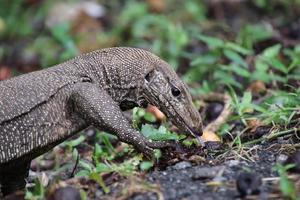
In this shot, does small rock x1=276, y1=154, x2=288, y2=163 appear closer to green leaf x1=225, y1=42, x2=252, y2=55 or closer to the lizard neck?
the lizard neck

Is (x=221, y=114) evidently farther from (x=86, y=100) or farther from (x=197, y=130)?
(x=86, y=100)

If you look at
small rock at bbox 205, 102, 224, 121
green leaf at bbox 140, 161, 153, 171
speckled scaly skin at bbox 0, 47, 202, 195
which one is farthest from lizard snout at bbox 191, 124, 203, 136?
small rock at bbox 205, 102, 224, 121

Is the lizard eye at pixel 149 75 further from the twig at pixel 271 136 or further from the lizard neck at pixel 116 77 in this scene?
the twig at pixel 271 136

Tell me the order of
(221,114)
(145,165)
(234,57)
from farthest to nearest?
(234,57), (221,114), (145,165)

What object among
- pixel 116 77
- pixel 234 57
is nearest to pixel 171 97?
pixel 116 77

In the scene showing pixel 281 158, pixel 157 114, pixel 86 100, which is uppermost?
pixel 86 100

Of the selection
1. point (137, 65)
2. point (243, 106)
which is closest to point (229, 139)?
point (243, 106)
